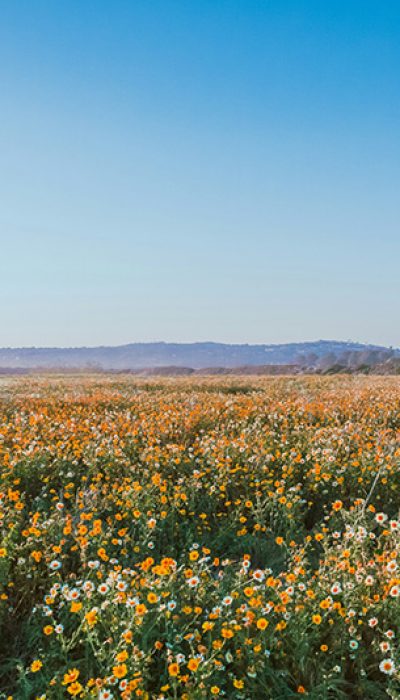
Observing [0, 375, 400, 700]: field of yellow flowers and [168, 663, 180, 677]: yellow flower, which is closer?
[168, 663, 180, 677]: yellow flower

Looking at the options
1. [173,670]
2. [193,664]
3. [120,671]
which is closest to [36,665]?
[120,671]

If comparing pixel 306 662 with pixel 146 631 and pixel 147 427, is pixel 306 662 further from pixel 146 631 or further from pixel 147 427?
pixel 147 427

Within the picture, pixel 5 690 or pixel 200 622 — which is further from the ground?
pixel 200 622

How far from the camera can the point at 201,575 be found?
400 cm

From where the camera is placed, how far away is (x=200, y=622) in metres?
3.59

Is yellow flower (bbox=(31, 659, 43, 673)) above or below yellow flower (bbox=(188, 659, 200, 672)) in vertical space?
below

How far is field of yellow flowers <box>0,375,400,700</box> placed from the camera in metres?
3.26

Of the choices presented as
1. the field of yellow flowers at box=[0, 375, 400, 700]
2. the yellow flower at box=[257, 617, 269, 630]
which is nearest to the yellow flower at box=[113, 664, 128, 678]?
the field of yellow flowers at box=[0, 375, 400, 700]

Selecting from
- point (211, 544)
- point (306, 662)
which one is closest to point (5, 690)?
point (306, 662)

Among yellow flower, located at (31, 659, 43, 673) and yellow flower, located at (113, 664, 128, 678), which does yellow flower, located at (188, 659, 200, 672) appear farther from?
yellow flower, located at (31, 659, 43, 673)

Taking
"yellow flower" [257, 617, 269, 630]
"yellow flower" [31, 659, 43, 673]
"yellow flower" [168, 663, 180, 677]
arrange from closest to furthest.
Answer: "yellow flower" [168, 663, 180, 677] → "yellow flower" [31, 659, 43, 673] → "yellow flower" [257, 617, 269, 630]

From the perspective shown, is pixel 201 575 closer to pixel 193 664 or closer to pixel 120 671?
pixel 193 664

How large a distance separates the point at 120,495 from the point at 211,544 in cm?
132

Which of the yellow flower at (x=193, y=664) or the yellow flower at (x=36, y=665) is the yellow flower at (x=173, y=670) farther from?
the yellow flower at (x=36, y=665)
